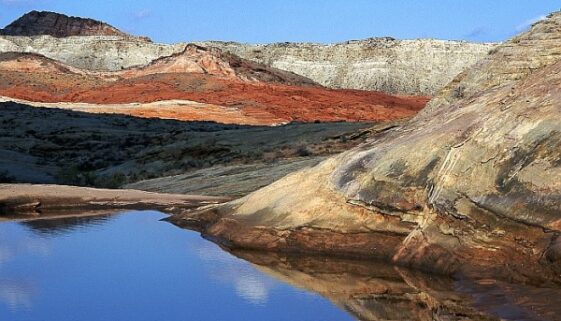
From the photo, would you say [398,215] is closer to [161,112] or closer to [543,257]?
[543,257]

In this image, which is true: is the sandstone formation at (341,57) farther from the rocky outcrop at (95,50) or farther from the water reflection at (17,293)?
the water reflection at (17,293)

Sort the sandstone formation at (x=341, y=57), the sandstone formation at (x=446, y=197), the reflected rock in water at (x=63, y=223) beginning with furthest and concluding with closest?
the sandstone formation at (x=341, y=57) < the reflected rock in water at (x=63, y=223) < the sandstone formation at (x=446, y=197)

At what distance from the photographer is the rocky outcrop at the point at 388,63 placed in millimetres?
63719

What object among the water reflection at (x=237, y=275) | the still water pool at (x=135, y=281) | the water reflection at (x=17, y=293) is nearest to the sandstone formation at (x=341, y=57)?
the still water pool at (x=135, y=281)

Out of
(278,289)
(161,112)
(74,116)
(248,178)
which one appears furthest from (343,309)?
(161,112)

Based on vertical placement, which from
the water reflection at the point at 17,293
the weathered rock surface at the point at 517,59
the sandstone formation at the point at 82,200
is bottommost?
the water reflection at the point at 17,293

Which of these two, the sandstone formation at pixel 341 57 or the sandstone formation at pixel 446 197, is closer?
the sandstone formation at pixel 446 197

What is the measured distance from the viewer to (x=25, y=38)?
71.1m

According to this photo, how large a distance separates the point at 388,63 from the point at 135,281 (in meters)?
57.3

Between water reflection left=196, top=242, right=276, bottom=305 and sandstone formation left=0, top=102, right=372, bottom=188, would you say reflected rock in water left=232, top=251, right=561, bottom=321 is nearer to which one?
water reflection left=196, top=242, right=276, bottom=305

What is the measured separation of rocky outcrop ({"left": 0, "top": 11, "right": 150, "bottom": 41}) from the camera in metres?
89.9

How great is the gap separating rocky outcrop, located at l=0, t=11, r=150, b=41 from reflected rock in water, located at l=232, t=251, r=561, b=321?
80465mm

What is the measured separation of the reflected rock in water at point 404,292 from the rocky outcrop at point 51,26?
80.5m

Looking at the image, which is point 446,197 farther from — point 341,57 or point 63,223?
point 341,57
